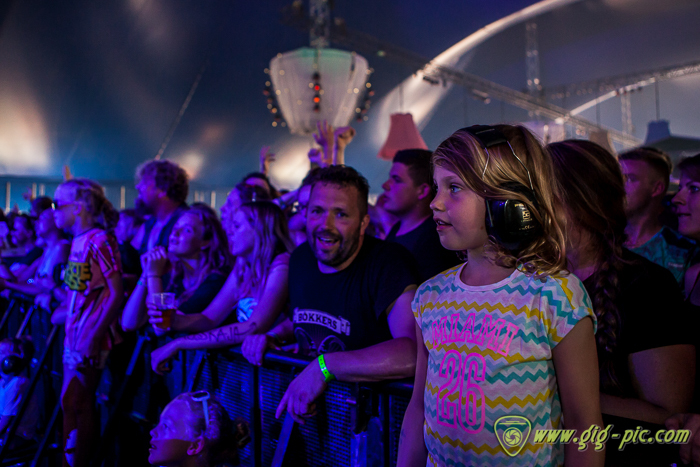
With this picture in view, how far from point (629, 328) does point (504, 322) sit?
40 centimetres

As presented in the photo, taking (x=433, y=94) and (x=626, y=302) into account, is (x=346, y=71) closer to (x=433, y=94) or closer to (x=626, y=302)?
(x=626, y=302)

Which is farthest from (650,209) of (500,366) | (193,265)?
(193,265)

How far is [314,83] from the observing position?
5.96 meters

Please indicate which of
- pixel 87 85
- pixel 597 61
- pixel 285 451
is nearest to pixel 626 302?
pixel 285 451

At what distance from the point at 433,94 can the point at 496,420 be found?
16293mm

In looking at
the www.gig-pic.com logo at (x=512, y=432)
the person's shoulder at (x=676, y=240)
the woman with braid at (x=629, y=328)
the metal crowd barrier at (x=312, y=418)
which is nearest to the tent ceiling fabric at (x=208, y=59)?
the metal crowd barrier at (x=312, y=418)

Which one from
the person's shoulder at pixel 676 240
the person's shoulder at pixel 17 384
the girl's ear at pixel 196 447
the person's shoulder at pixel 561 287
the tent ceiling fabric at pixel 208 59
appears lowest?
the girl's ear at pixel 196 447

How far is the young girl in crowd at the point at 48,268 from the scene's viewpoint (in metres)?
3.87

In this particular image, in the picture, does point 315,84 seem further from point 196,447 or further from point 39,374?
point 196,447

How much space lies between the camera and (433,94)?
53.6 feet

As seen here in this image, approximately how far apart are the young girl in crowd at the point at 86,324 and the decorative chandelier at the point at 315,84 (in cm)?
345

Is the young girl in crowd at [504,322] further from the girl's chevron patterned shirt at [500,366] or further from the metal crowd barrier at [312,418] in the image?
the metal crowd barrier at [312,418]

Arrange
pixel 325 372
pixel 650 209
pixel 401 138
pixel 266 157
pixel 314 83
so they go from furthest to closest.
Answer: pixel 314 83 < pixel 401 138 < pixel 266 157 < pixel 650 209 < pixel 325 372

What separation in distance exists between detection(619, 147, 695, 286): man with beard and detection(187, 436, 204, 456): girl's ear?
220 centimetres
